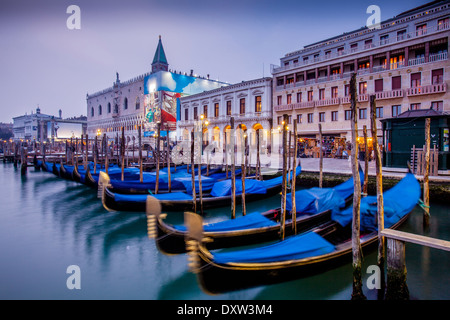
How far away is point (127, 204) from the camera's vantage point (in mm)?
6902

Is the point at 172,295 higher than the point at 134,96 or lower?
lower

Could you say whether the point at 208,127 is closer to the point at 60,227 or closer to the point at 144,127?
the point at 144,127

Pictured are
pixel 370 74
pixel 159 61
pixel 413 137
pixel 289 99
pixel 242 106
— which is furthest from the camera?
pixel 159 61

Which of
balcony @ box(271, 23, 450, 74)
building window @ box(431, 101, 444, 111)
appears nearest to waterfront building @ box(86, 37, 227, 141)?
balcony @ box(271, 23, 450, 74)

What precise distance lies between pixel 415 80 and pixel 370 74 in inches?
105

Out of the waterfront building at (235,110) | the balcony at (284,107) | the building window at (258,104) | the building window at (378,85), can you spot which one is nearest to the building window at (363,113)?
the building window at (378,85)

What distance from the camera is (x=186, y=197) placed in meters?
7.66

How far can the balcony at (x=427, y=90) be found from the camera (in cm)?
1586

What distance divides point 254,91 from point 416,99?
12.5 meters

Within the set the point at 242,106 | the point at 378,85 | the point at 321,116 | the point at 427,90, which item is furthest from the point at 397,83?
the point at 242,106

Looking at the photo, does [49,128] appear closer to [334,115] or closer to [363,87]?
[334,115]

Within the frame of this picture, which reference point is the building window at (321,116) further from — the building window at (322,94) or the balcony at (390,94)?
the balcony at (390,94)

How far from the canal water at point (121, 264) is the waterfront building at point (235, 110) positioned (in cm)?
1524

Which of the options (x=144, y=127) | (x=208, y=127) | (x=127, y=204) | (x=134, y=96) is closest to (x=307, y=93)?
(x=208, y=127)
